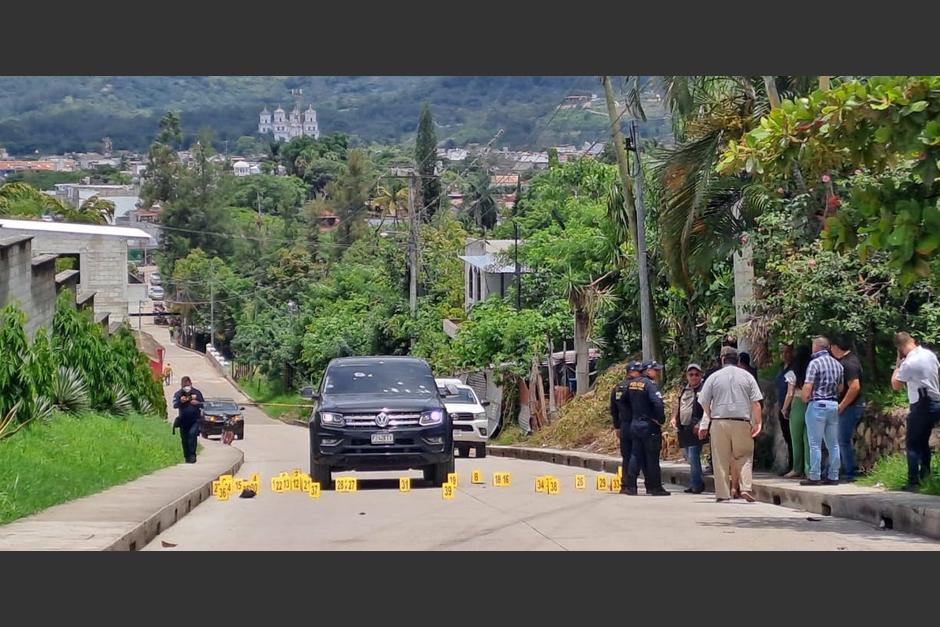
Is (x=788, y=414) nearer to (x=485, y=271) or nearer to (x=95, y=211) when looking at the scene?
(x=485, y=271)

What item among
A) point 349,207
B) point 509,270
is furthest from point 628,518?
point 349,207

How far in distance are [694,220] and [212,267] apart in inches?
3204

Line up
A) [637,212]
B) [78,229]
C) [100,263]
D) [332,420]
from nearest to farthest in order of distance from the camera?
[332,420], [637,212], [78,229], [100,263]

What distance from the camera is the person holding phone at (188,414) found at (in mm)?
25531

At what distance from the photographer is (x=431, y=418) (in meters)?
19.8

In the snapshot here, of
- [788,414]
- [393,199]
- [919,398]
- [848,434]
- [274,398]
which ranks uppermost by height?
[393,199]

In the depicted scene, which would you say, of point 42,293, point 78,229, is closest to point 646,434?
point 42,293

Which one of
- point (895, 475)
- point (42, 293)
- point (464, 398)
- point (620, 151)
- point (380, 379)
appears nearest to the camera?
point (895, 475)

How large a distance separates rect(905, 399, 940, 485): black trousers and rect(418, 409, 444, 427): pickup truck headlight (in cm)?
639

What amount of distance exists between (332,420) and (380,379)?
1.79 m

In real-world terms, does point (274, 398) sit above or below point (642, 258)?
below

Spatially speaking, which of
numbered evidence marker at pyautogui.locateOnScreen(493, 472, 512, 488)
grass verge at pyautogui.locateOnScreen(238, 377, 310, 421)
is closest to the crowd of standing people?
numbered evidence marker at pyautogui.locateOnScreen(493, 472, 512, 488)

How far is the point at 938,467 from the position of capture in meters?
16.2

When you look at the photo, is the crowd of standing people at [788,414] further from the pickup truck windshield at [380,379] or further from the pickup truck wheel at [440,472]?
the pickup truck windshield at [380,379]
